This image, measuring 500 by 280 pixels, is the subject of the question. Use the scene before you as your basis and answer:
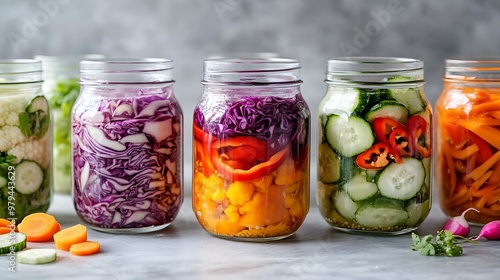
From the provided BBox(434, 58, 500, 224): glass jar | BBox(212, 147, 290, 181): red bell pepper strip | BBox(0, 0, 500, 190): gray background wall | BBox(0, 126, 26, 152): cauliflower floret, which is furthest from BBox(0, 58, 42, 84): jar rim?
BBox(434, 58, 500, 224): glass jar

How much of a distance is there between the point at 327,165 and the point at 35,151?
2.40 feet

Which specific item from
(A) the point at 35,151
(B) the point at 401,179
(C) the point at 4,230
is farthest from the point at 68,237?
(B) the point at 401,179

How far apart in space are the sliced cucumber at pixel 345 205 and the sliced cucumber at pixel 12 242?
0.73 meters

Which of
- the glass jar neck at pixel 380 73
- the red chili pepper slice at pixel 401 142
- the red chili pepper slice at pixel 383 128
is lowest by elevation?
the red chili pepper slice at pixel 401 142

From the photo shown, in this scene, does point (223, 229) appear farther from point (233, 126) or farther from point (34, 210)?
point (34, 210)

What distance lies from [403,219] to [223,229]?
0.43 meters

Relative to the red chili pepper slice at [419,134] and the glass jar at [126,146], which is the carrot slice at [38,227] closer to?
the glass jar at [126,146]

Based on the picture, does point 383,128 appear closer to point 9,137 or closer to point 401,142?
point 401,142

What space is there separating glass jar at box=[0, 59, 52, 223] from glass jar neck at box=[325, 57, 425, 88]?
2.51ft

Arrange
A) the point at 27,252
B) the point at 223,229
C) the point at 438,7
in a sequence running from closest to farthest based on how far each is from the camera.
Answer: the point at 27,252, the point at 223,229, the point at 438,7

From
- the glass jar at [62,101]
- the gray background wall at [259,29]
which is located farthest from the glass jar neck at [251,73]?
the gray background wall at [259,29]

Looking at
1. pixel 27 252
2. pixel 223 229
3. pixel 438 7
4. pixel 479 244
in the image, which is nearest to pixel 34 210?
pixel 27 252

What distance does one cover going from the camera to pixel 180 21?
2.56 metres

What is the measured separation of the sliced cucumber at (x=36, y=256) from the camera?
61.3 inches
